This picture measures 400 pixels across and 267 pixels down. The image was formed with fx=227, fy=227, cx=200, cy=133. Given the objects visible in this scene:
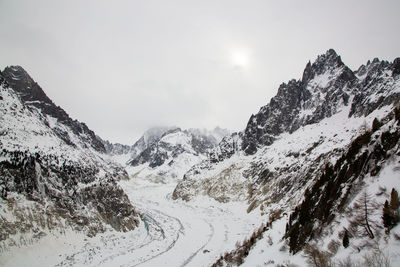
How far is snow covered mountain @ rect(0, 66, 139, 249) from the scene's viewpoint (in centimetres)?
3409

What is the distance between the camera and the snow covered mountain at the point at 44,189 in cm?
3409

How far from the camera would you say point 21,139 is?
43.8 m

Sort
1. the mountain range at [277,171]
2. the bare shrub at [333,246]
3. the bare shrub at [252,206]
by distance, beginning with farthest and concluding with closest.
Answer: the bare shrub at [252,206], the mountain range at [277,171], the bare shrub at [333,246]

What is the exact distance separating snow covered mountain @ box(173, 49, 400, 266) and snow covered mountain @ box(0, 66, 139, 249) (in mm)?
29286

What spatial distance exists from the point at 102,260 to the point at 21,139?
92.3 ft

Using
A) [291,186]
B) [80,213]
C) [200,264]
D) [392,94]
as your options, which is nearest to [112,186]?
[80,213]

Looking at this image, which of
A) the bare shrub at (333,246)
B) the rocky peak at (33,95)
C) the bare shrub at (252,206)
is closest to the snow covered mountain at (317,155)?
the bare shrub at (252,206)

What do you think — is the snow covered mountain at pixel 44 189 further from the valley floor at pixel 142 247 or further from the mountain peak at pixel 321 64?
the mountain peak at pixel 321 64

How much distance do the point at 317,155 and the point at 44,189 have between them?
2582 inches

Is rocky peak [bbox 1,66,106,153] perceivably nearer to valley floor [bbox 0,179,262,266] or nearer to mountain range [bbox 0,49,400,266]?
mountain range [bbox 0,49,400,266]

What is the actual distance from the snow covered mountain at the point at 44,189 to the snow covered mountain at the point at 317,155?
2929 cm

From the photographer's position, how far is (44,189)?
131 feet

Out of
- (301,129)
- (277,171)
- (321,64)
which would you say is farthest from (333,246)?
(321,64)

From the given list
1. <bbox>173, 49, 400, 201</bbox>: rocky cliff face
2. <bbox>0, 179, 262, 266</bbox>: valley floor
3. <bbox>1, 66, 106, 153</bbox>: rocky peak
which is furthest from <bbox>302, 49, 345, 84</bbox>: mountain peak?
<bbox>1, 66, 106, 153</bbox>: rocky peak
